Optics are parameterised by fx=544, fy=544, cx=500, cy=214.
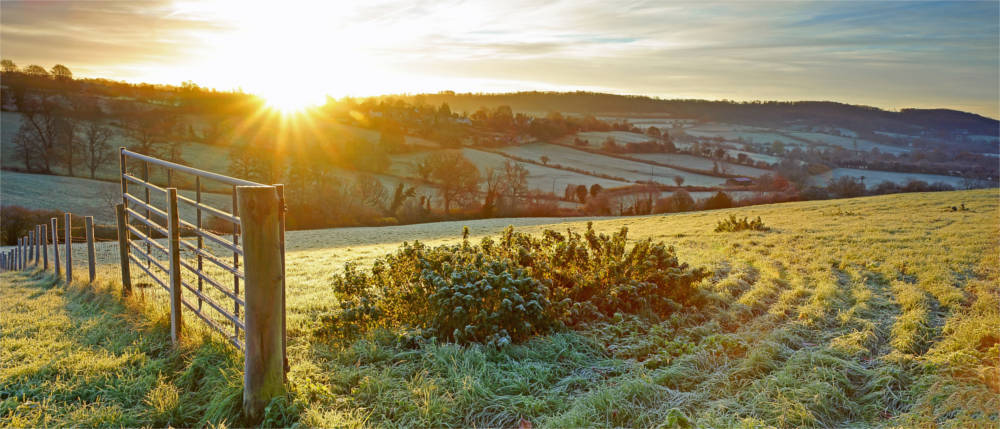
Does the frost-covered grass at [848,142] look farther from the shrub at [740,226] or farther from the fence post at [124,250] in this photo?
the fence post at [124,250]

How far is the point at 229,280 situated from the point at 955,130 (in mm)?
108929

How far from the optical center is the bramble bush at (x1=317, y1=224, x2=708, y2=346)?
595cm

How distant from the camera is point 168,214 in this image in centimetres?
586

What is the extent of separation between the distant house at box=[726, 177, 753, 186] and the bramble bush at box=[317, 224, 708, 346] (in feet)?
208

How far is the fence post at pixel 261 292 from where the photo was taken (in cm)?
412

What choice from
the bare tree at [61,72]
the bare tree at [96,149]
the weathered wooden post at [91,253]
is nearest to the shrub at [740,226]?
the weathered wooden post at [91,253]

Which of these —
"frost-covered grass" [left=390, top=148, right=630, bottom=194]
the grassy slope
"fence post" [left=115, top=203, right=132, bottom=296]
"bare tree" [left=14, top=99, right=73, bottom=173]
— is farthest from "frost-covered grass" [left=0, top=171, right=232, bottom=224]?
the grassy slope

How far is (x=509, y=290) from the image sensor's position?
19.4 ft

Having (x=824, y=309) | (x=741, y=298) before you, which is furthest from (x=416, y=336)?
(x=824, y=309)

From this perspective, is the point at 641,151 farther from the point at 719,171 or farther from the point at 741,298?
the point at 741,298

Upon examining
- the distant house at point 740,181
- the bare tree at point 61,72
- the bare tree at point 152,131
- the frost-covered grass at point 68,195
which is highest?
the bare tree at point 61,72

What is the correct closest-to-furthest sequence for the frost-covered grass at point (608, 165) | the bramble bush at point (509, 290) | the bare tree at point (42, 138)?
the bramble bush at point (509, 290) < the bare tree at point (42, 138) < the frost-covered grass at point (608, 165)

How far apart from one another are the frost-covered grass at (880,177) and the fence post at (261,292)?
6880cm

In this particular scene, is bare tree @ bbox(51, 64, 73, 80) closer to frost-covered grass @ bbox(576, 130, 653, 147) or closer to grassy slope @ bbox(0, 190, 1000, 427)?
frost-covered grass @ bbox(576, 130, 653, 147)
